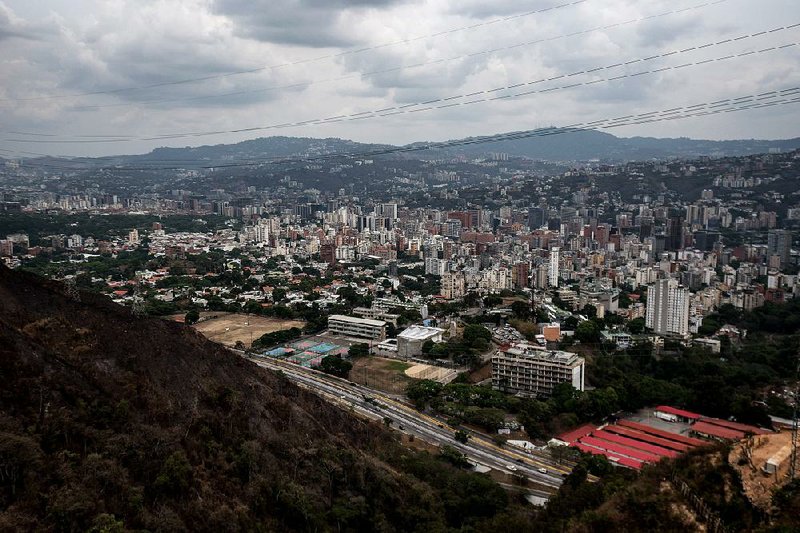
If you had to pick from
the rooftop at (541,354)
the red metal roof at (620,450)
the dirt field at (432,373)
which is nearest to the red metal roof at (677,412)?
the rooftop at (541,354)

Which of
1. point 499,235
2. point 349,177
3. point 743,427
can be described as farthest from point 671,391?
point 349,177

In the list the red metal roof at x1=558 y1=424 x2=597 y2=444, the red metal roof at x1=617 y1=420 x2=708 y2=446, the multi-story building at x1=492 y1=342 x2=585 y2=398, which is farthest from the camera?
the multi-story building at x1=492 y1=342 x2=585 y2=398

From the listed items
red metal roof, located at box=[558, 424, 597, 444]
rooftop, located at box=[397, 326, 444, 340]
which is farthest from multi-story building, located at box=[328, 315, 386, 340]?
red metal roof, located at box=[558, 424, 597, 444]

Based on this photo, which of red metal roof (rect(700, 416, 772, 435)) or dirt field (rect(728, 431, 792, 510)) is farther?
red metal roof (rect(700, 416, 772, 435))

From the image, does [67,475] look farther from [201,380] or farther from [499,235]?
[499,235]

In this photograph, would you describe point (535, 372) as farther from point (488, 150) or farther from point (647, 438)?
point (488, 150)

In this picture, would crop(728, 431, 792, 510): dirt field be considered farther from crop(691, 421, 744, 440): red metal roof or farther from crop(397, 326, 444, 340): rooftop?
crop(397, 326, 444, 340): rooftop

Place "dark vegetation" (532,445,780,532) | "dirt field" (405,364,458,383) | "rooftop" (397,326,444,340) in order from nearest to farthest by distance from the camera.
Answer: "dark vegetation" (532,445,780,532), "dirt field" (405,364,458,383), "rooftop" (397,326,444,340)
